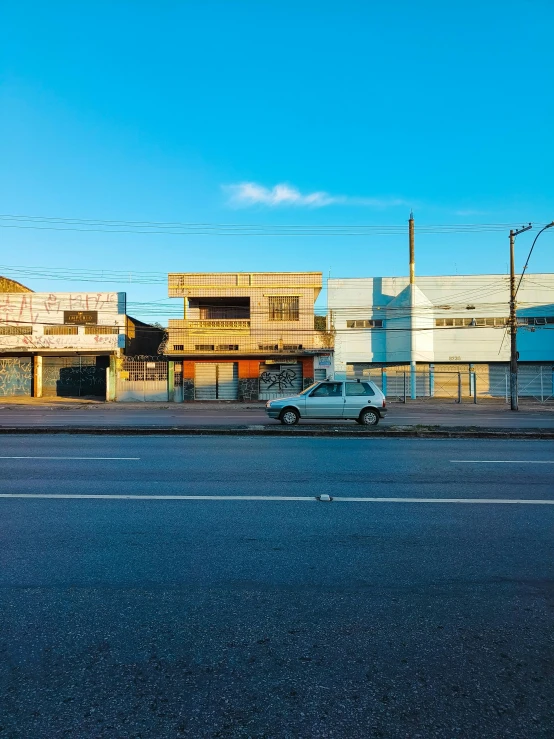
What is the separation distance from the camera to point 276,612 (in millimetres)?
3385

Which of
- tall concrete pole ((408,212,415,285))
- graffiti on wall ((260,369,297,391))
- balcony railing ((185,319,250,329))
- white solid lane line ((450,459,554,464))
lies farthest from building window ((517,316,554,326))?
white solid lane line ((450,459,554,464))

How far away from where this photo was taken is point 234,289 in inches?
1347

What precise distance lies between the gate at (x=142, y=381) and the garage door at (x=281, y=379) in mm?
6436

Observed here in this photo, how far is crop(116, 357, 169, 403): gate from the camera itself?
110ft

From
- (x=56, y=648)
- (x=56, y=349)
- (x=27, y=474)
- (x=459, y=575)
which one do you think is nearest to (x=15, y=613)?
(x=56, y=648)

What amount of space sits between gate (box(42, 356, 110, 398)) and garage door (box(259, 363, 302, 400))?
10.9m

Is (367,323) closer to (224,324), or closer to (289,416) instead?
(224,324)

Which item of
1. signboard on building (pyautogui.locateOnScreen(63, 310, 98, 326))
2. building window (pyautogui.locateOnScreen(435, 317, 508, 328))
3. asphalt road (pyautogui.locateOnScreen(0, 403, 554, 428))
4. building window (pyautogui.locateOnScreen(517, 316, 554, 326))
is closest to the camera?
asphalt road (pyautogui.locateOnScreen(0, 403, 554, 428))

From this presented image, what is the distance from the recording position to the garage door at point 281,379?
111ft

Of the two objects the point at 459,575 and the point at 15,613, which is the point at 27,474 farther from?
the point at 459,575

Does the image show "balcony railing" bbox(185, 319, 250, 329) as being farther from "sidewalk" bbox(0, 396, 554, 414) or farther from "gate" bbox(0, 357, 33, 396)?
"gate" bbox(0, 357, 33, 396)

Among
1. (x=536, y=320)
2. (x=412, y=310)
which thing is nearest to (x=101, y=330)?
(x=412, y=310)

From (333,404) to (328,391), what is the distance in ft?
1.54

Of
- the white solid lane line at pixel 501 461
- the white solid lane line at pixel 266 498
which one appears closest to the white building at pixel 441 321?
the white solid lane line at pixel 501 461
